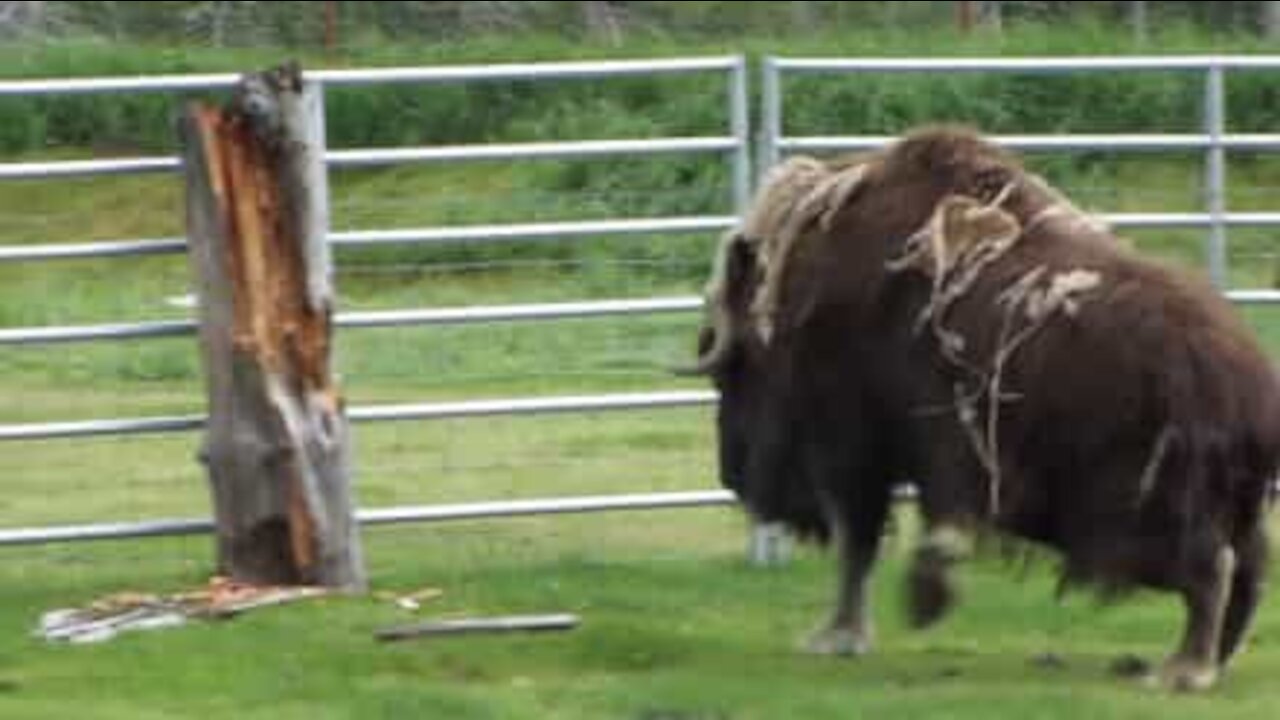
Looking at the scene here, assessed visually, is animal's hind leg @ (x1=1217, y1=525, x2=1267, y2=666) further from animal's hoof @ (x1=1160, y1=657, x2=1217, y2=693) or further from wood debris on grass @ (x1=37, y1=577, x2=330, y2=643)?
wood debris on grass @ (x1=37, y1=577, x2=330, y2=643)

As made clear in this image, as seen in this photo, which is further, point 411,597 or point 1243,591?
point 411,597

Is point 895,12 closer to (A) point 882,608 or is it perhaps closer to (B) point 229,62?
(B) point 229,62

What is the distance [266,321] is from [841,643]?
187cm

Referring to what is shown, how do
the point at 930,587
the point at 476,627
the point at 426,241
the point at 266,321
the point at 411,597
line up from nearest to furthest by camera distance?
the point at 930,587 < the point at 476,627 < the point at 266,321 < the point at 411,597 < the point at 426,241

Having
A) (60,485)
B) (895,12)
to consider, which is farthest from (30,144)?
(895,12)

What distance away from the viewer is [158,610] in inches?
380

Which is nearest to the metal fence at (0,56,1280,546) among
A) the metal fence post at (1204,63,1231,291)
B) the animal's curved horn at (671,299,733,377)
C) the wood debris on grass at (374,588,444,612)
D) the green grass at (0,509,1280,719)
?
the metal fence post at (1204,63,1231,291)

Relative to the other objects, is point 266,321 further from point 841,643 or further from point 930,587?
point 930,587

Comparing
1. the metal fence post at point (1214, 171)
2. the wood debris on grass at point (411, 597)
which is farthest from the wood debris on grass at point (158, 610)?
the metal fence post at point (1214, 171)

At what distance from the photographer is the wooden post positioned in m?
9.66

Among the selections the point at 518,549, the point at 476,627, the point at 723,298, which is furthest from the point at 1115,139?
the point at 476,627

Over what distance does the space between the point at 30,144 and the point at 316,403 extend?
996 centimetres

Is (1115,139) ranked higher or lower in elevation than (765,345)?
higher

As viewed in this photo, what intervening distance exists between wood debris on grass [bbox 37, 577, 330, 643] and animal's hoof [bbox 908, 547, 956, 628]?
1835 mm
